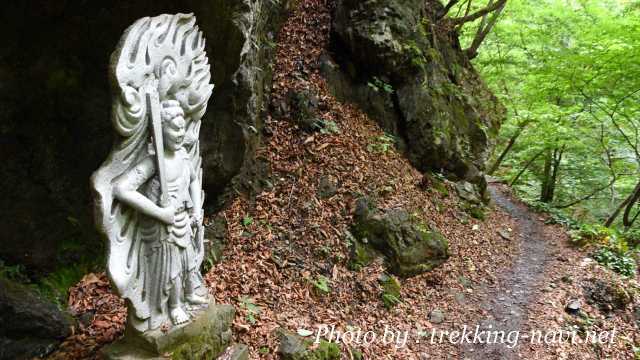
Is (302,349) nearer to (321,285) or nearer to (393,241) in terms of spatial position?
(321,285)

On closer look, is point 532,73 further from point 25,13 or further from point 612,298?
point 25,13

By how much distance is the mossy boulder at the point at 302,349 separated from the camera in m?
4.70

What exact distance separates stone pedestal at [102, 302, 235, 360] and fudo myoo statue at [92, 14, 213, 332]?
99 millimetres

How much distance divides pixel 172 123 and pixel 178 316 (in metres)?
1.70

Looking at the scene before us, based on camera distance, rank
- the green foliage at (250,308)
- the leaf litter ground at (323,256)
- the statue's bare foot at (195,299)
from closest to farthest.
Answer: the statue's bare foot at (195,299) < the green foliage at (250,308) < the leaf litter ground at (323,256)

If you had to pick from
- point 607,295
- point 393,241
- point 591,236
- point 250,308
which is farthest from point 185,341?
point 591,236

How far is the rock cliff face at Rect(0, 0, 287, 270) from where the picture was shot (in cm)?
460

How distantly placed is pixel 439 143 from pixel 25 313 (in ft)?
29.9

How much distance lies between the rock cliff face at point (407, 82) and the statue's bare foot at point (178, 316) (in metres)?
6.70

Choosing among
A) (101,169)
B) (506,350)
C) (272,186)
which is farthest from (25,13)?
(506,350)

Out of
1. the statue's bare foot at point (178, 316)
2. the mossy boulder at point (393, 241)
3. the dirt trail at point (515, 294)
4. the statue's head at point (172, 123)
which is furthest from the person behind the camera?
the mossy boulder at point (393, 241)

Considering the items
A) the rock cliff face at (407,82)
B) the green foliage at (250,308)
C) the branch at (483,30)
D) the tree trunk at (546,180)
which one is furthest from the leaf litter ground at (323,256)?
the tree trunk at (546,180)

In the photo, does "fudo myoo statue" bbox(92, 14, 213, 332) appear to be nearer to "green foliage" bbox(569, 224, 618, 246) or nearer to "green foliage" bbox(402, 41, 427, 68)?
"green foliage" bbox(402, 41, 427, 68)

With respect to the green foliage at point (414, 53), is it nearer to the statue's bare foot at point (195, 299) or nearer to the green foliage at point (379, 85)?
the green foliage at point (379, 85)
